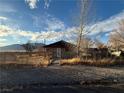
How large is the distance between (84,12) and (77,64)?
32.5 feet

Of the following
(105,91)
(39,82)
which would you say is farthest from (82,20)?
(105,91)

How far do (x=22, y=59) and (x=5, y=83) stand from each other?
15.4 meters

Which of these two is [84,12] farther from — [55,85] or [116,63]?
[55,85]

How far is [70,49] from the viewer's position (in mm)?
38656

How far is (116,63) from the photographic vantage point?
25.8m

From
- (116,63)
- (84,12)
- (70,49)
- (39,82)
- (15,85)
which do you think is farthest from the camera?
(70,49)

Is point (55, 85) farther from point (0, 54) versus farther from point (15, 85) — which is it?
point (0, 54)

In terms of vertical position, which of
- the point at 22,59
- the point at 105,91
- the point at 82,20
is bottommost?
the point at 105,91

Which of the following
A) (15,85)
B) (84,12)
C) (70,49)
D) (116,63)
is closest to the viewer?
(15,85)

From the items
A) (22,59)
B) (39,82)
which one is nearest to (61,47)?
(22,59)

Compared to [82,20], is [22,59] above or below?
below

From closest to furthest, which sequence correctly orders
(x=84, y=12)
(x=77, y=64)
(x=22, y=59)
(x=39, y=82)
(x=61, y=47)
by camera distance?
(x=39, y=82) → (x=77, y=64) → (x=22, y=59) → (x=84, y=12) → (x=61, y=47)

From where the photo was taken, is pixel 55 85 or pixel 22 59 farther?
pixel 22 59

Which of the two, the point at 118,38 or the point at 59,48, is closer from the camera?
the point at 59,48
